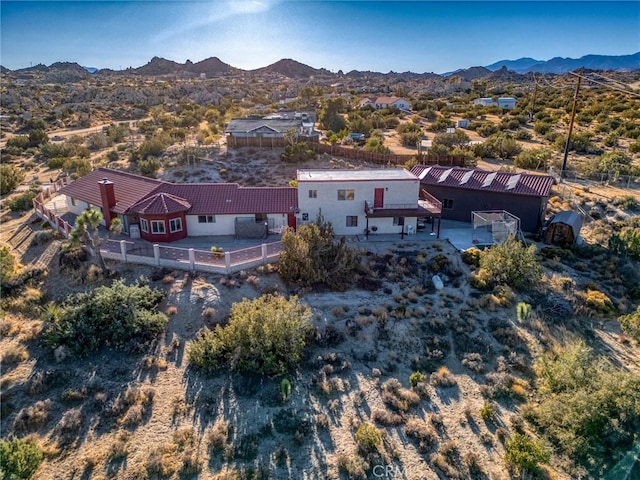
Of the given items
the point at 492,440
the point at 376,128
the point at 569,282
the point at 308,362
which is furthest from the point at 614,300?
the point at 376,128

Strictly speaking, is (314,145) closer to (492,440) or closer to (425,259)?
(425,259)

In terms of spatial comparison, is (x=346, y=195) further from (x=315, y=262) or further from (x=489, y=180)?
(x=489, y=180)

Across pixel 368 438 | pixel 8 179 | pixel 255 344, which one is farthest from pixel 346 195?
pixel 8 179

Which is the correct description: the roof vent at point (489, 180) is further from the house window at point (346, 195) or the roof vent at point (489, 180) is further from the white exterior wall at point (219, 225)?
the white exterior wall at point (219, 225)

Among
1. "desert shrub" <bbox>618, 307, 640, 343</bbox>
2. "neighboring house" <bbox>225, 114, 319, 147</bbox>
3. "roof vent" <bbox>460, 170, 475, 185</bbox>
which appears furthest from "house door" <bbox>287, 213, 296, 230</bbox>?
"neighboring house" <bbox>225, 114, 319, 147</bbox>

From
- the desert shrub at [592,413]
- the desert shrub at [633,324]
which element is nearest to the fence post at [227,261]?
the desert shrub at [592,413]

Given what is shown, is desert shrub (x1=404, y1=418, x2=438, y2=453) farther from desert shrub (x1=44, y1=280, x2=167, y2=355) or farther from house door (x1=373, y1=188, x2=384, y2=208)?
house door (x1=373, y1=188, x2=384, y2=208)
